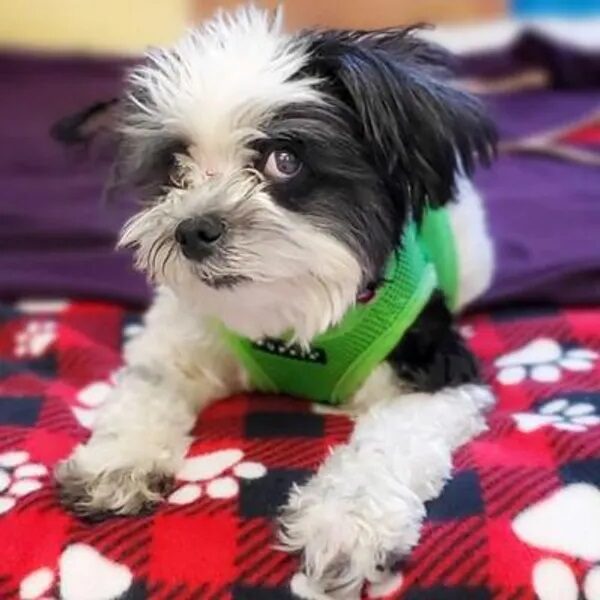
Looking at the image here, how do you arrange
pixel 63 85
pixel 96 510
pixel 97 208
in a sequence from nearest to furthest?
pixel 96 510, pixel 97 208, pixel 63 85

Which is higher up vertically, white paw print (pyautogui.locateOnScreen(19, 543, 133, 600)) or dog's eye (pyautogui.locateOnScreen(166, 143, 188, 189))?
dog's eye (pyautogui.locateOnScreen(166, 143, 188, 189))

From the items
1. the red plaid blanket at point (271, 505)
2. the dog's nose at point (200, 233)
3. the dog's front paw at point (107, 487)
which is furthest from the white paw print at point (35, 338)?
the dog's nose at point (200, 233)

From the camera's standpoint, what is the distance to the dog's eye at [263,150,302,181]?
54.3 inches

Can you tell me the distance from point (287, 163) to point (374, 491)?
14.4 inches

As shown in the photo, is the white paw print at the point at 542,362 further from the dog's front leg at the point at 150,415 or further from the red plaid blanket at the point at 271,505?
the dog's front leg at the point at 150,415

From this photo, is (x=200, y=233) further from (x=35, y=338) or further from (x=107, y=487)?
(x=35, y=338)

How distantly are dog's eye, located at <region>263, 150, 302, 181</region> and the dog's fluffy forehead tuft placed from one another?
35 millimetres

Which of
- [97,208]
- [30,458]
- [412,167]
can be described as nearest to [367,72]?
[412,167]

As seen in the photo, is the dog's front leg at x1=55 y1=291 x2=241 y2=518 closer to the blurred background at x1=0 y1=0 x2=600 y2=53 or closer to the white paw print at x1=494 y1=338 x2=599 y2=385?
the white paw print at x1=494 y1=338 x2=599 y2=385

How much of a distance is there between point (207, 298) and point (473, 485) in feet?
1.15

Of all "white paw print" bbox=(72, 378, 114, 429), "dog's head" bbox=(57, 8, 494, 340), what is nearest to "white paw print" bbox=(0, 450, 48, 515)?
"white paw print" bbox=(72, 378, 114, 429)

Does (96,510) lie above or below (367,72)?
below

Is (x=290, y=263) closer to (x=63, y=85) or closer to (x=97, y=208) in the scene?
(x=97, y=208)

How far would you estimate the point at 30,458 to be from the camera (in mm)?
1473
